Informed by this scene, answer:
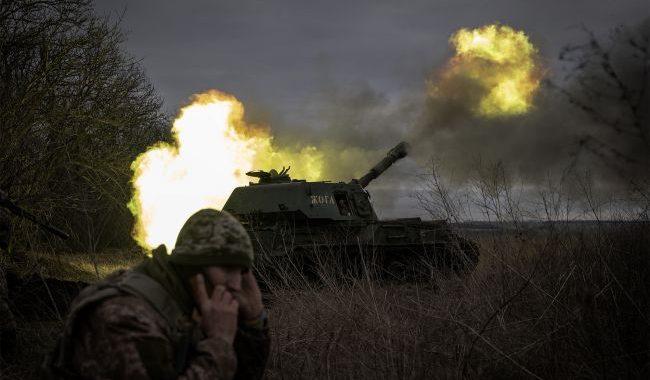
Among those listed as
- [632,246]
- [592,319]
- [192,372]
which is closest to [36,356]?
[192,372]

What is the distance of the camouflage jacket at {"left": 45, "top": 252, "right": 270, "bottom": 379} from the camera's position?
1.85 meters

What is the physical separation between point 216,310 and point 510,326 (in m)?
3.05

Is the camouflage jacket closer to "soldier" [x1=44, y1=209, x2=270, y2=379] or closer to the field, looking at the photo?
"soldier" [x1=44, y1=209, x2=270, y2=379]

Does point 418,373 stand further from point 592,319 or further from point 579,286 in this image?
point 579,286

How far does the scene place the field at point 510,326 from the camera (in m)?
3.73

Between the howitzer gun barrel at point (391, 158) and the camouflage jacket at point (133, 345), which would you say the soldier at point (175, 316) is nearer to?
the camouflage jacket at point (133, 345)

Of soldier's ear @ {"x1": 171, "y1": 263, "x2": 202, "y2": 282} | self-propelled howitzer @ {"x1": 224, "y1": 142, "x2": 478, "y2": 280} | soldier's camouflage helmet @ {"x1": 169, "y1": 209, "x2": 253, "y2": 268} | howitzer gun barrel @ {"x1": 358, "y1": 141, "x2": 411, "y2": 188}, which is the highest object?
howitzer gun barrel @ {"x1": 358, "y1": 141, "x2": 411, "y2": 188}

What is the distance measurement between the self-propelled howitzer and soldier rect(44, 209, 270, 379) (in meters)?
7.42

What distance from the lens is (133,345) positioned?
6.07ft

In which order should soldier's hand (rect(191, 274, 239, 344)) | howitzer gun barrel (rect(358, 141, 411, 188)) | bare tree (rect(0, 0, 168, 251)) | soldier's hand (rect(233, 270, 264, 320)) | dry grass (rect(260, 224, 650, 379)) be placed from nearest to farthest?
soldier's hand (rect(191, 274, 239, 344)) → soldier's hand (rect(233, 270, 264, 320)) → dry grass (rect(260, 224, 650, 379)) → bare tree (rect(0, 0, 168, 251)) → howitzer gun barrel (rect(358, 141, 411, 188))

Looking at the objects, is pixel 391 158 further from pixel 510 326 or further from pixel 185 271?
pixel 185 271

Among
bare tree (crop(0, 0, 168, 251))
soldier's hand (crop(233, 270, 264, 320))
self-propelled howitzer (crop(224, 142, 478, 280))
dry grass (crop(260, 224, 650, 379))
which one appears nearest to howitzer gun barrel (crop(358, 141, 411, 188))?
self-propelled howitzer (crop(224, 142, 478, 280))

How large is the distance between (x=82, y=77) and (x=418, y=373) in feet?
31.4

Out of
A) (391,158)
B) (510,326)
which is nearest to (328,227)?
(391,158)
